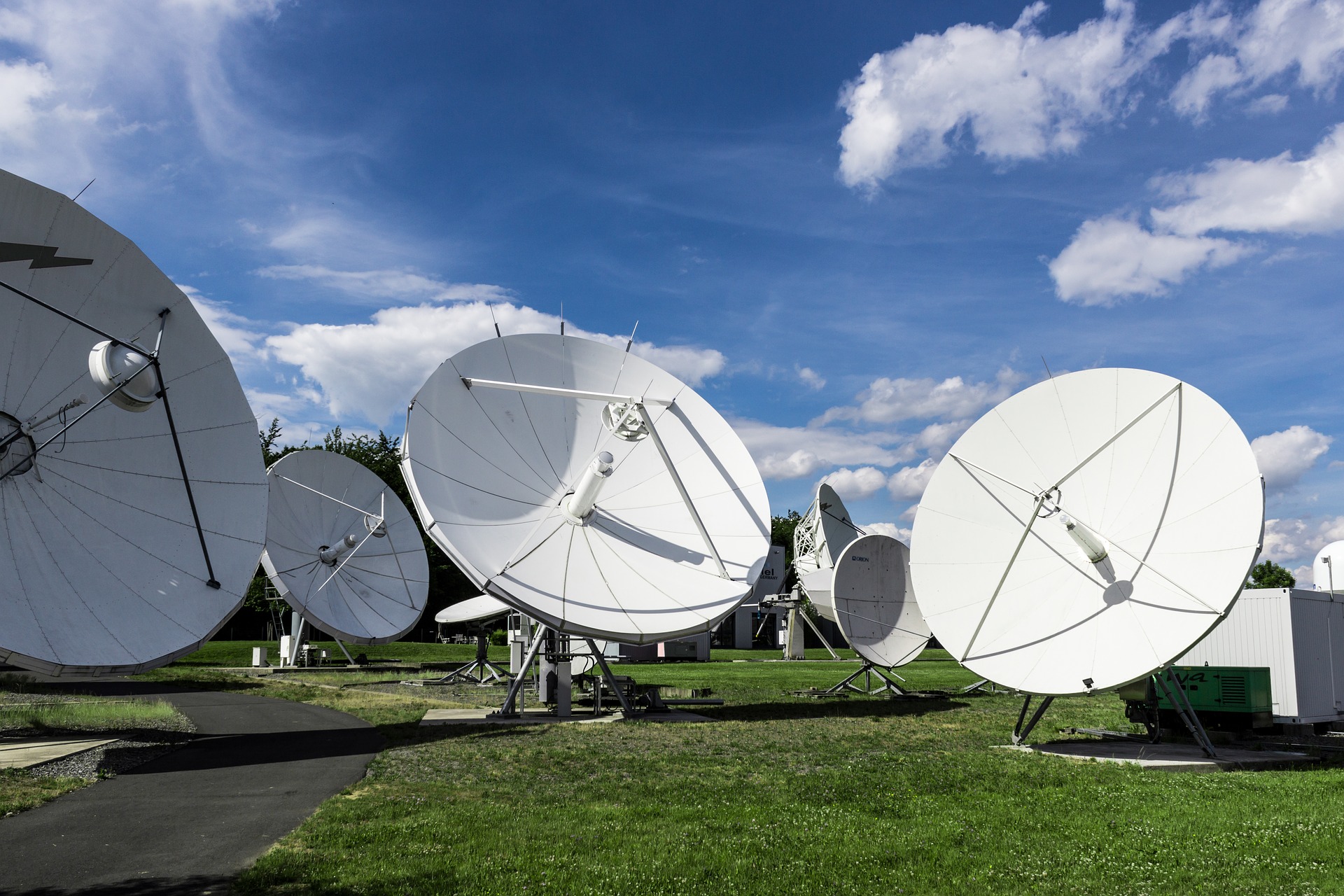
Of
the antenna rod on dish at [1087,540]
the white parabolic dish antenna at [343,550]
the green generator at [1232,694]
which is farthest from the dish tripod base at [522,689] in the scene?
the white parabolic dish antenna at [343,550]

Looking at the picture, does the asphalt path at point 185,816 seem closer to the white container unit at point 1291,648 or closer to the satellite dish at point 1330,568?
the white container unit at point 1291,648

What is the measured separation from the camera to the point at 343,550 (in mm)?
35594

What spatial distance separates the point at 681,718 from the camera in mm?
22203

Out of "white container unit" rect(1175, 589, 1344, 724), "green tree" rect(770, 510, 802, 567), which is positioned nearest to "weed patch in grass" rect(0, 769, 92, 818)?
"white container unit" rect(1175, 589, 1344, 724)

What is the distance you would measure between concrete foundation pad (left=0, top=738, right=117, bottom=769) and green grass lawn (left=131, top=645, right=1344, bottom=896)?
5.16 m

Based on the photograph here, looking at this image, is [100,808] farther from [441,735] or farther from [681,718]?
[681,718]

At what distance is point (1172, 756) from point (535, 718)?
1367 centimetres

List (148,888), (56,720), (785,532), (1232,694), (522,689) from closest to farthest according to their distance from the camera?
(148,888), (1232,694), (56,720), (522,689), (785,532)

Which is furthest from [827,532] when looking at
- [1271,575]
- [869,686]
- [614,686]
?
[1271,575]

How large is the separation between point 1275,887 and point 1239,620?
1495 centimetres

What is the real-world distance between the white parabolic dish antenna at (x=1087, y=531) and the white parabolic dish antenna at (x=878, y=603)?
9535 millimetres

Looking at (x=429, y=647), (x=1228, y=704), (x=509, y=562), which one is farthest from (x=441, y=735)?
(x=429, y=647)

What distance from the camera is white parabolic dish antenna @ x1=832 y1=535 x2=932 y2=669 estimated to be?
29.0m

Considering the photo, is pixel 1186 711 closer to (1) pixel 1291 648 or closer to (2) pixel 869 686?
(1) pixel 1291 648
